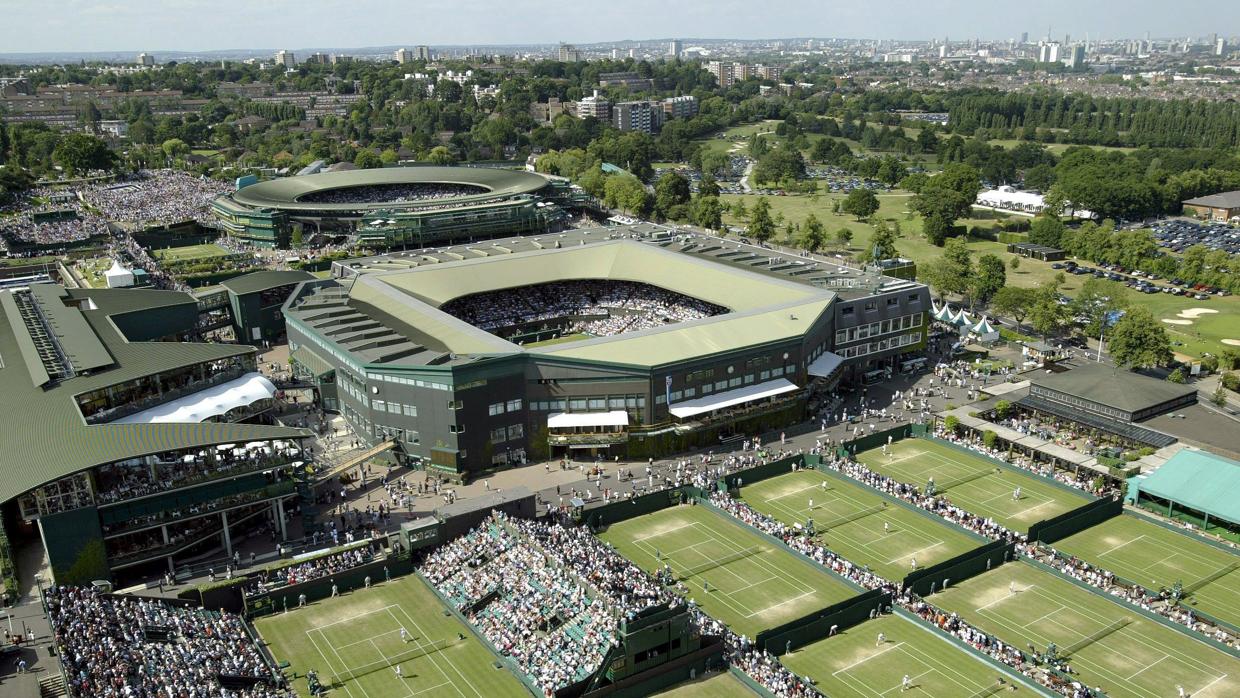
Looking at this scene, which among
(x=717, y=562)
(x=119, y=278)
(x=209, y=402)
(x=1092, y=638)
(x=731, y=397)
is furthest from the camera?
(x=119, y=278)

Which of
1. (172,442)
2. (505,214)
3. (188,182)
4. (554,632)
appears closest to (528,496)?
(554,632)

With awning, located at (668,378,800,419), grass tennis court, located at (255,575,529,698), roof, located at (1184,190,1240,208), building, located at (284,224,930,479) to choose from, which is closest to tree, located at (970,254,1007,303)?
building, located at (284,224,930,479)

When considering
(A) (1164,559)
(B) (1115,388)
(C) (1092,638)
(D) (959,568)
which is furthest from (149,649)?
(B) (1115,388)

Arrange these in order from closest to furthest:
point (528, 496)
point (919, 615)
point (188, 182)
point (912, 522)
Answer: point (919, 615)
point (528, 496)
point (912, 522)
point (188, 182)

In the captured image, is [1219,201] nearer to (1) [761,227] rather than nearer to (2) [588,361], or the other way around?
(1) [761,227]

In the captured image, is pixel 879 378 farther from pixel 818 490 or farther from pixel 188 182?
pixel 188 182

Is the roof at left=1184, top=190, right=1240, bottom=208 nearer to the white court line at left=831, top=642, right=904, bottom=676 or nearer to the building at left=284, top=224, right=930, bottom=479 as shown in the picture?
the building at left=284, top=224, right=930, bottom=479

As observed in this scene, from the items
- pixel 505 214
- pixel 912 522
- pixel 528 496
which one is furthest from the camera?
pixel 505 214
